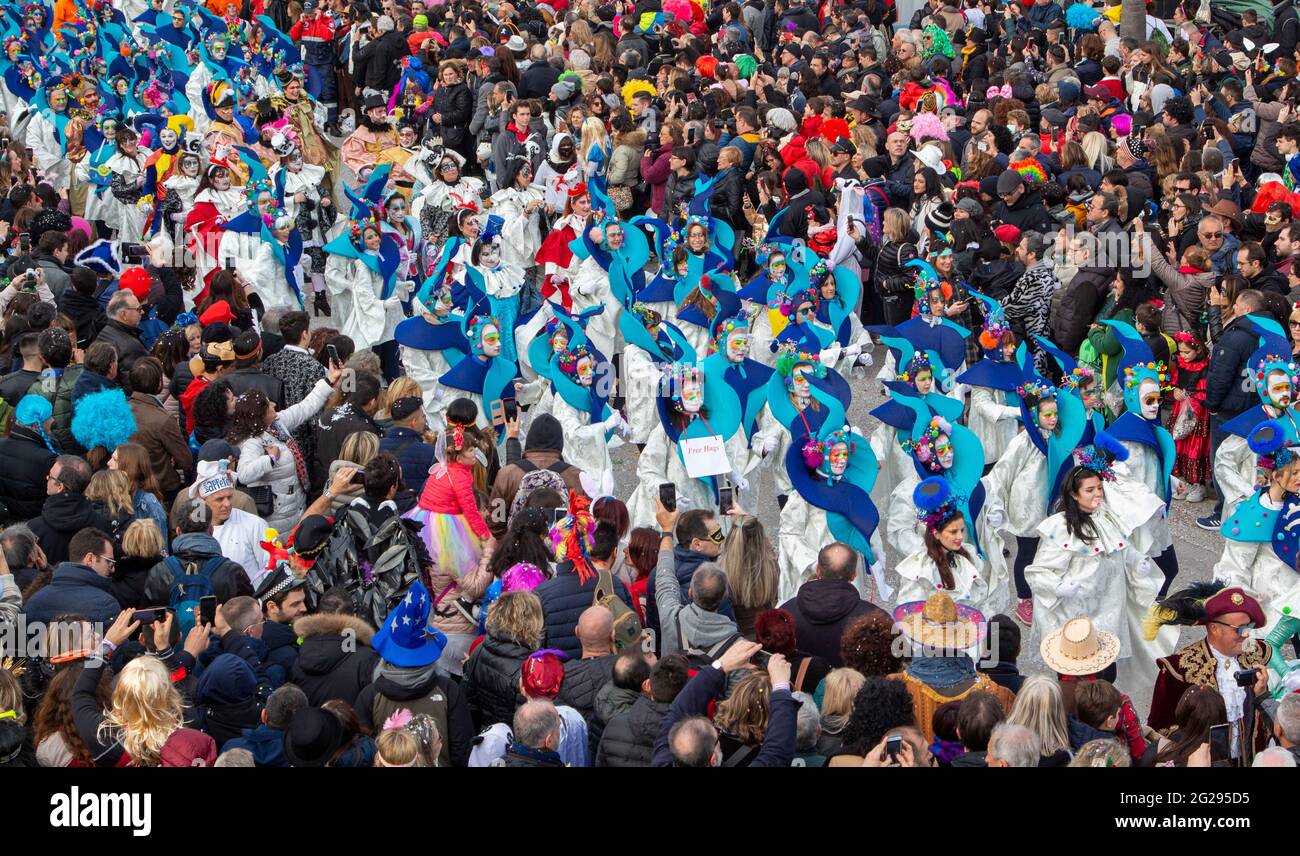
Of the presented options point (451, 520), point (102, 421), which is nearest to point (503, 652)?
point (451, 520)

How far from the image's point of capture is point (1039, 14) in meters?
18.4

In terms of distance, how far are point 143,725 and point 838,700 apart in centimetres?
257

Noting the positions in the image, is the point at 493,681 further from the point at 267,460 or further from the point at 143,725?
the point at 267,460

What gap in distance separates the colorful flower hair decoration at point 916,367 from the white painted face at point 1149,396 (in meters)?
1.26

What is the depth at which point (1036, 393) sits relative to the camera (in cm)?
924

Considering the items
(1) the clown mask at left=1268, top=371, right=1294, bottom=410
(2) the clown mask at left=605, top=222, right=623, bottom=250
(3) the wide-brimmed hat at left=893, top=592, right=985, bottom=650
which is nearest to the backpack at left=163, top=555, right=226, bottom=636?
(3) the wide-brimmed hat at left=893, top=592, right=985, bottom=650

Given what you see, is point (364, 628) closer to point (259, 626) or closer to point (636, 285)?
point (259, 626)

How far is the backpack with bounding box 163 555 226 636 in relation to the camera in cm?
707

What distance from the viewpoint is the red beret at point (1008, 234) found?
12555 millimetres

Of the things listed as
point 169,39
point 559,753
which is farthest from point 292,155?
point 559,753

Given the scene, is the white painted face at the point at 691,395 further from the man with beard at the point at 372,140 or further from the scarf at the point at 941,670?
the man with beard at the point at 372,140

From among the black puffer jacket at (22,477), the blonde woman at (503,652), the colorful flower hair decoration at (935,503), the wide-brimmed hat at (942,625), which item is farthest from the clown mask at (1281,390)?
the black puffer jacket at (22,477)

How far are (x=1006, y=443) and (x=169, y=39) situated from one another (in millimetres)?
12033

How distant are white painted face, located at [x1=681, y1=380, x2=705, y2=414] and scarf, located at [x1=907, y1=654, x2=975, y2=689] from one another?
3131 millimetres
